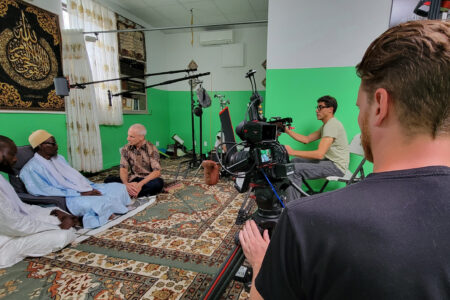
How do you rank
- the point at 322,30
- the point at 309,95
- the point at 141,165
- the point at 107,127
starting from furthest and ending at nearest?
1. the point at 107,127
2. the point at 141,165
3. the point at 309,95
4. the point at 322,30

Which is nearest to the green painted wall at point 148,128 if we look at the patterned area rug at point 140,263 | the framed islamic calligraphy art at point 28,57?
the framed islamic calligraphy art at point 28,57

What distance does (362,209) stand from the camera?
1.03ft

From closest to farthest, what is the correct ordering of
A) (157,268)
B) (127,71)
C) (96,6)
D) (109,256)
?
(157,268), (109,256), (96,6), (127,71)

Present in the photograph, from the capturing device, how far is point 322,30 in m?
2.45

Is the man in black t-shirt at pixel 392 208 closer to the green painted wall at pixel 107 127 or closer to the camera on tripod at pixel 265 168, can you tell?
the camera on tripod at pixel 265 168

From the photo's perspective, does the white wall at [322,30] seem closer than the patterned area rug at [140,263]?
No

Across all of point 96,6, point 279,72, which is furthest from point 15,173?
point 96,6

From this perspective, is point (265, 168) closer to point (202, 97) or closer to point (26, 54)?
point (202, 97)

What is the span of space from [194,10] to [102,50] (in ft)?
6.04

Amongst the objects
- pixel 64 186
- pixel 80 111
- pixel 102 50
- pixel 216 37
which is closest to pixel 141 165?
pixel 64 186

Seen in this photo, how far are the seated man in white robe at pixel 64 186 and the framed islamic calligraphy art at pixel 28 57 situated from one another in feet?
3.47

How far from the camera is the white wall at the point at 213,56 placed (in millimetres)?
4809

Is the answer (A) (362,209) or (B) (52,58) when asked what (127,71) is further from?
(A) (362,209)

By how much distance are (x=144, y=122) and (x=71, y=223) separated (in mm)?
3379
